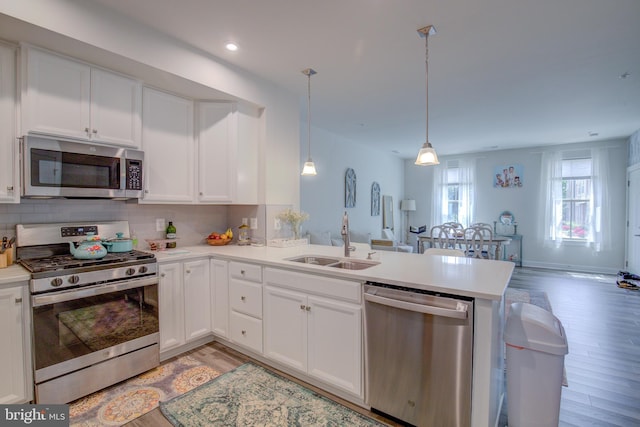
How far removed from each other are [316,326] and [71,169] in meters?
2.09

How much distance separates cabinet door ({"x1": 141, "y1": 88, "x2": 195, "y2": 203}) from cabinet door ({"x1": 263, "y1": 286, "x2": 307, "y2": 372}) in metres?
1.35

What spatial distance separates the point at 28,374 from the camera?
1869 mm

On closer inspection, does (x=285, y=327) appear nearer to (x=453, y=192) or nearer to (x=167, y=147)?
(x=167, y=147)

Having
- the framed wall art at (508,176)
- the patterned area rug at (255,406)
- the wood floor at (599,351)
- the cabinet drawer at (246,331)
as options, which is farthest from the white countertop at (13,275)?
the framed wall art at (508,176)

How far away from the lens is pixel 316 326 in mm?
2119

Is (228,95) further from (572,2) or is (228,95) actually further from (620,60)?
(620,60)

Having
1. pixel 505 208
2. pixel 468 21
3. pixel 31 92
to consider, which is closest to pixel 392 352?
pixel 468 21

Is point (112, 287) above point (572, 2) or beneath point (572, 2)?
beneath

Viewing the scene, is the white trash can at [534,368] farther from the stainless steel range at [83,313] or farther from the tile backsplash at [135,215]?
the tile backsplash at [135,215]

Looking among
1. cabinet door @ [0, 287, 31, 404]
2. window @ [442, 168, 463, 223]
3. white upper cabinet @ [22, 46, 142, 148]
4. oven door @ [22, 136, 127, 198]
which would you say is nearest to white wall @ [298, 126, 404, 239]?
window @ [442, 168, 463, 223]

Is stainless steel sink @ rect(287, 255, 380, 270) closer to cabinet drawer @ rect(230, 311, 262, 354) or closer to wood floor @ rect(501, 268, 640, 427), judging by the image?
cabinet drawer @ rect(230, 311, 262, 354)

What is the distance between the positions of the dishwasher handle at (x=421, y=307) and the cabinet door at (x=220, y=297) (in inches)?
56.4

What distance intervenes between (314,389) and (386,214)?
232 inches

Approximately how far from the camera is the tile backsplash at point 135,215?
7.50ft
